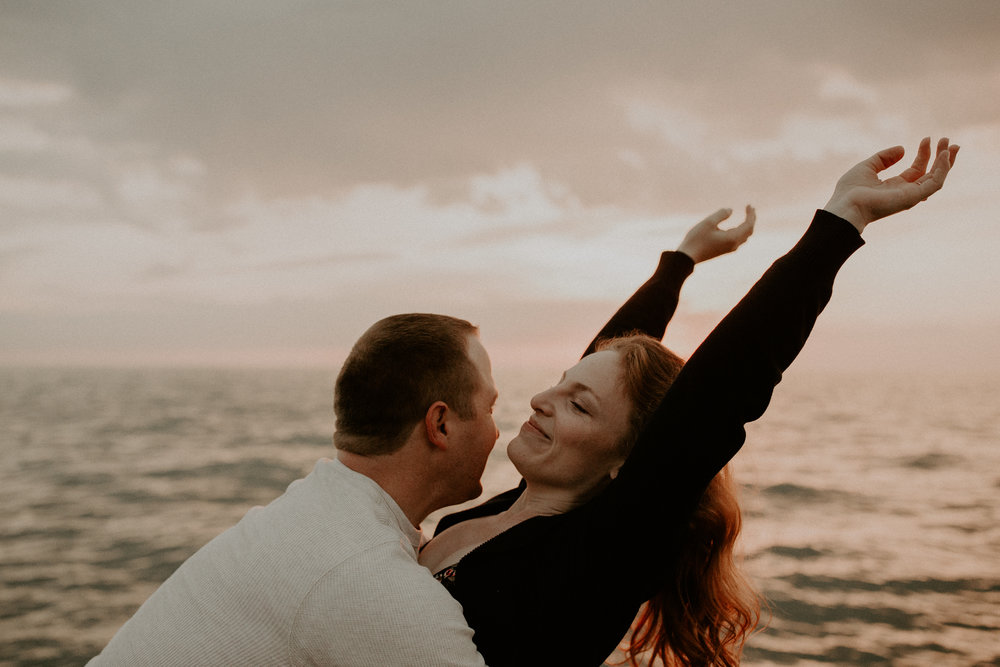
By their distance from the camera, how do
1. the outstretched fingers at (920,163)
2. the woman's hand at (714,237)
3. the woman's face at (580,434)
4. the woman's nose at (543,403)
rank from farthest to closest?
1. the woman's hand at (714,237)
2. the woman's nose at (543,403)
3. the woman's face at (580,434)
4. the outstretched fingers at (920,163)

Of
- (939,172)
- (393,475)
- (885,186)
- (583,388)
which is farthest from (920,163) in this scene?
(393,475)

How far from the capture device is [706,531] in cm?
276

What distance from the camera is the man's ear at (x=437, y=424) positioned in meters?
2.48

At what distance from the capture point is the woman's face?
2768 mm

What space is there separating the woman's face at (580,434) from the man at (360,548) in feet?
0.83

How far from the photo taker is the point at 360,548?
6.17 ft

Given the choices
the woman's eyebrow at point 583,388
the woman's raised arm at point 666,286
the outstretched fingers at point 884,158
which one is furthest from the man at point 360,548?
the outstretched fingers at point 884,158

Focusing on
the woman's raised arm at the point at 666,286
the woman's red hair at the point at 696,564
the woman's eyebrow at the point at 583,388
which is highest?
the woman's raised arm at the point at 666,286

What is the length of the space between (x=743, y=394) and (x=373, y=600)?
111 cm

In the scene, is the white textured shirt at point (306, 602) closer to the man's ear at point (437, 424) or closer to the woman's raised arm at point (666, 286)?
the man's ear at point (437, 424)

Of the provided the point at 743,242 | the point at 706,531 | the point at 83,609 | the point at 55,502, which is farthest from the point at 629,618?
the point at 55,502

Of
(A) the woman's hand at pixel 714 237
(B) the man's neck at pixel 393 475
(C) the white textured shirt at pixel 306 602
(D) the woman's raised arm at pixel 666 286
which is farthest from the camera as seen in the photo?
(D) the woman's raised arm at pixel 666 286

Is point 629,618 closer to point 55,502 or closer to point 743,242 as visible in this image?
point 743,242

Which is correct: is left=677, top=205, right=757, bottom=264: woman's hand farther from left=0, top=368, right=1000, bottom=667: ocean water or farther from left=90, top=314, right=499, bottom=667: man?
left=90, top=314, right=499, bottom=667: man
